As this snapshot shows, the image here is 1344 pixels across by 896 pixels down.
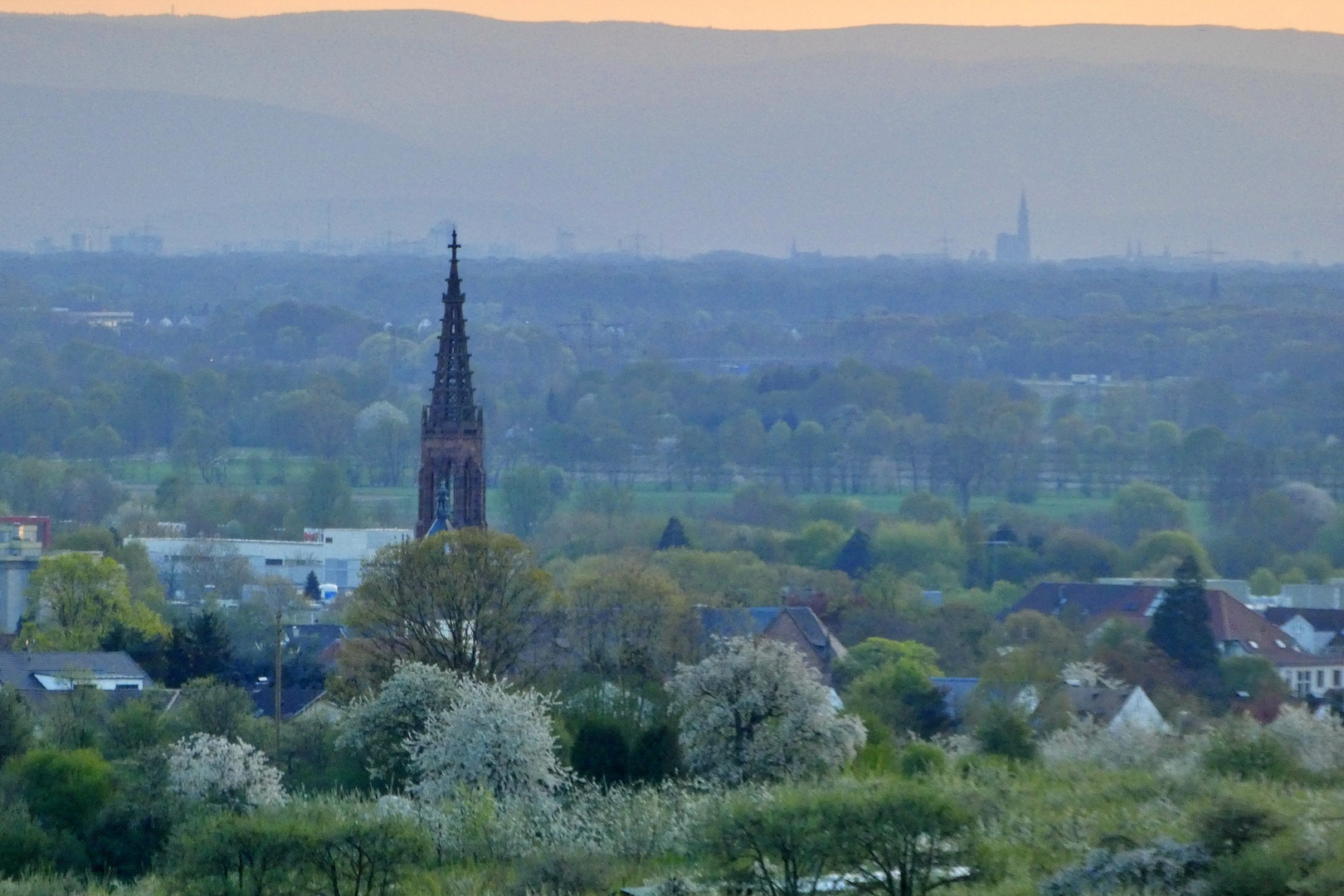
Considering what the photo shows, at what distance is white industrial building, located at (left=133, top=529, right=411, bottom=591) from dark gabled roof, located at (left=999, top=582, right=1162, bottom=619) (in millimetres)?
22068

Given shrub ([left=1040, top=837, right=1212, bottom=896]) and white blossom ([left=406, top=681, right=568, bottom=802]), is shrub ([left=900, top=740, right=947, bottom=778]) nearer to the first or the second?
white blossom ([left=406, top=681, right=568, bottom=802])

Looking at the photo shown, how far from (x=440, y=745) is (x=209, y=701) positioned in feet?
27.6

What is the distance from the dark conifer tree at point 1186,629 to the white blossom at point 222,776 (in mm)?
35480

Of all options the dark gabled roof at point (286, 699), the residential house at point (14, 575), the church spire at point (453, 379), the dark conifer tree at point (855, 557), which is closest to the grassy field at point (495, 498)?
the dark conifer tree at point (855, 557)

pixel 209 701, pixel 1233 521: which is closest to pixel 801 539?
pixel 1233 521

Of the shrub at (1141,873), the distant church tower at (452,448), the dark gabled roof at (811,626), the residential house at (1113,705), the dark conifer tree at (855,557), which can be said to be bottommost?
the dark conifer tree at (855,557)

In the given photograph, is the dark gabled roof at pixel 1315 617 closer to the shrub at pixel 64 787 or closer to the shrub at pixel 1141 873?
the shrub at pixel 64 787

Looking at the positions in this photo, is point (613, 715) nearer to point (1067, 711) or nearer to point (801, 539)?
point (1067, 711)

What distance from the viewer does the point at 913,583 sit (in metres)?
94.9

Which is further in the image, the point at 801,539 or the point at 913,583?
the point at 801,539

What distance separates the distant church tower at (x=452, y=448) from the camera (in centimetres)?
6781

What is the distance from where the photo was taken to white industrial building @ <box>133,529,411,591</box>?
98.9 meters

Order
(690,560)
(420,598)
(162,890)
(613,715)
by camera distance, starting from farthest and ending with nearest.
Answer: (690,560) → (420,598) → (613,715) → (162,890)

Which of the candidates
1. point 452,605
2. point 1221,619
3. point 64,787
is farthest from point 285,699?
point 1221,619
